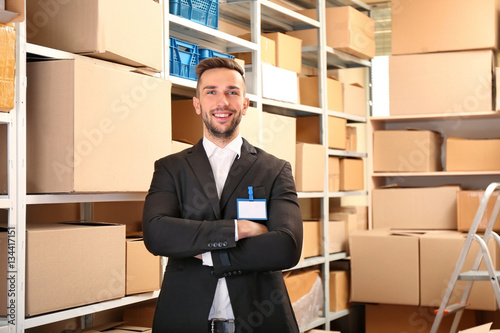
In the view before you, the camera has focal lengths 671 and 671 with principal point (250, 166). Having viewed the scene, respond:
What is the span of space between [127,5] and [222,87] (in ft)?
2.28

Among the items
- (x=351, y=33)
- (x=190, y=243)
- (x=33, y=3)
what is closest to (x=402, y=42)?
(x=351, y=33)

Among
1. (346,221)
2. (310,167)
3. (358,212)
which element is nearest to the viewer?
(310,167)

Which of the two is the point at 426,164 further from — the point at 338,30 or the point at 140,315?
the point at 140,315

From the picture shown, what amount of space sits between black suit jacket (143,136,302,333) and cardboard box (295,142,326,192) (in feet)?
6.55

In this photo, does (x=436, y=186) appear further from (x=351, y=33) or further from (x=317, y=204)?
(x=351, y=33)

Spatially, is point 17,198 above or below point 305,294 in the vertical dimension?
above

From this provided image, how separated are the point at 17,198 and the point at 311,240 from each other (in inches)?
98.7

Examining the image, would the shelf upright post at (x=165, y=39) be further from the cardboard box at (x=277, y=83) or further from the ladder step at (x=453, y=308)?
the ladder step at (x=453, y=308)

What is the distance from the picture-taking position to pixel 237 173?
82.8 inches

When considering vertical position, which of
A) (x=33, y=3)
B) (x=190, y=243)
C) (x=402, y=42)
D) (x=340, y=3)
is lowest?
(x=190, y=243)

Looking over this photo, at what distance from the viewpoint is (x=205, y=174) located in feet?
6.86

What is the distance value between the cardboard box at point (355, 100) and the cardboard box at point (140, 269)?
8.06 feet

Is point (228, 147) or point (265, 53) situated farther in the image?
point (265, 53)

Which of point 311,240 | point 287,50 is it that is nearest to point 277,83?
point 287,50
